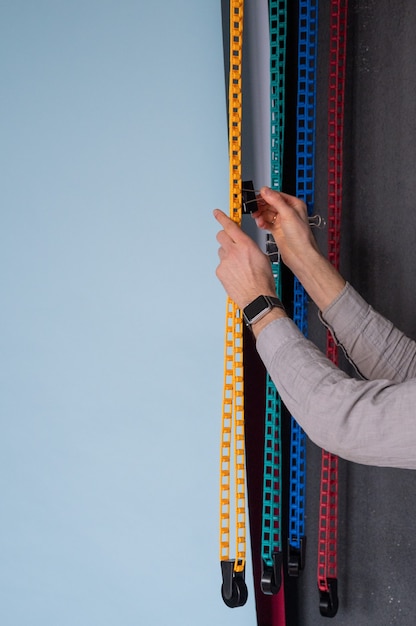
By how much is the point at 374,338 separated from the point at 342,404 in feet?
1.03

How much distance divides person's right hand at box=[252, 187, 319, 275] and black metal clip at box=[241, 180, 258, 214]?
0.03 meters

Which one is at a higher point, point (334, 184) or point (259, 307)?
point (334, 184)

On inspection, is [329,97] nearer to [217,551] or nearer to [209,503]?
[209,503]

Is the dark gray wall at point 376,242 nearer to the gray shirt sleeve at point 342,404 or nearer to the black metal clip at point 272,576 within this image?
the black metal clip at point 272,576

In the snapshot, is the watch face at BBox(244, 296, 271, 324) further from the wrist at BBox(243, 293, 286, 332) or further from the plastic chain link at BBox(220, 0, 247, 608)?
the plastic chain link at BBox(220, 0, 247, 608)

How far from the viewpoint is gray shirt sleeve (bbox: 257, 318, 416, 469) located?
113 cm

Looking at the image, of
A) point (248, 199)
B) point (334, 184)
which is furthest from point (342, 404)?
point (334, 184)

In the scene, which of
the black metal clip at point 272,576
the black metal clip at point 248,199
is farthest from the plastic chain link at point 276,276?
the black metal clip at point 248,199

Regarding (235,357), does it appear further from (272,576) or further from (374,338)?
(272,576)

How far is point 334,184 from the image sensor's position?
1.58 meters

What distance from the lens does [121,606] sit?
1961mm

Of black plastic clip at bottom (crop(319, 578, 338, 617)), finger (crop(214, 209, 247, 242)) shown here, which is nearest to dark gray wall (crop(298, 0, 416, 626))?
black plastic clip at bottom (crop(319, 578, 338, 617))

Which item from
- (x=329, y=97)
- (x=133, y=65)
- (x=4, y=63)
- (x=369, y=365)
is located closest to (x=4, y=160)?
(x=4, y=63)

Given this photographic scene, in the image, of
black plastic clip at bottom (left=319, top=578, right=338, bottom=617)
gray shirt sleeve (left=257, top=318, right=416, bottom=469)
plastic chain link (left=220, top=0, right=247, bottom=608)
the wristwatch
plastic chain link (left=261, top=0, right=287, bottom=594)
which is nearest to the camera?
gray shirt sleeve (left=257, top=318, right=416, bottom=469)
